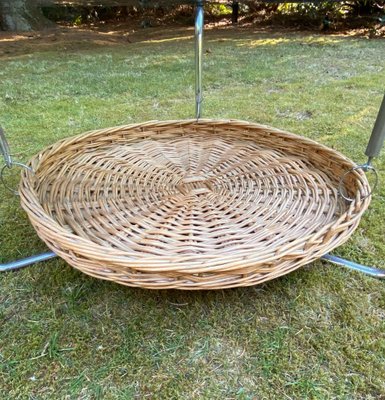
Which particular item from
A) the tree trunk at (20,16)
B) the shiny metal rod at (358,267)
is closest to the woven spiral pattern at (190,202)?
the shiny metal rod at (358,267)

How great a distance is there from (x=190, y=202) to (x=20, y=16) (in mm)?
4068

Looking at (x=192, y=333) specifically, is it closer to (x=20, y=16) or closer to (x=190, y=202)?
(x=190, y=202)

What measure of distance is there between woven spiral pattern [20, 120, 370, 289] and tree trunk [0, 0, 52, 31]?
361 cm

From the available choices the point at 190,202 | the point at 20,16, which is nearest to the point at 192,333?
the point at 190,202

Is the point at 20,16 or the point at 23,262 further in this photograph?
the point at 20,16

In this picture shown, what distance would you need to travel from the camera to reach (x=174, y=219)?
0.80 meters

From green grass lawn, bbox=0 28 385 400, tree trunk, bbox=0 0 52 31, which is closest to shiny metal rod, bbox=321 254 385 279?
green grass lawn, bbox=0 28 385 400

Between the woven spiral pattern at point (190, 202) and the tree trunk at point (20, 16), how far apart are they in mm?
3609

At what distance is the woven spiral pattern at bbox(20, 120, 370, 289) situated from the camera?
1.94ft

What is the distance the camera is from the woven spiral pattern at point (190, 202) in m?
0.59

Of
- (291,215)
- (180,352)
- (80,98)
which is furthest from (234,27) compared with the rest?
(180,352)

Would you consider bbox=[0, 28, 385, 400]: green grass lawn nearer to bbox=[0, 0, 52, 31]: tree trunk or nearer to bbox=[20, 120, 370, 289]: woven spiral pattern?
bbox=[20, 120, 370, 289]: woven spiral pattern

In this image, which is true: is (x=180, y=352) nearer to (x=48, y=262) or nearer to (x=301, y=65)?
(x=48, y=262)

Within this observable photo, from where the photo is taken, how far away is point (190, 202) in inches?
34.1
